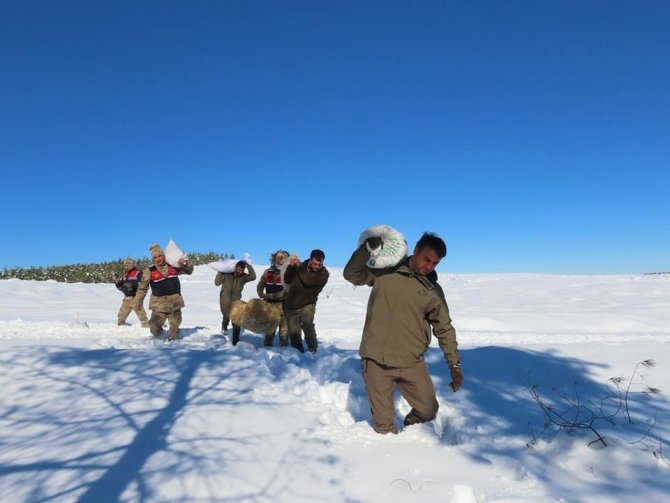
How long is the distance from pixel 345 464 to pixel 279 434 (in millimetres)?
764

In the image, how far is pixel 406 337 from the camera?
398 centimetres

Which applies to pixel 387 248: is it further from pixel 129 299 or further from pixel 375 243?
pixel 129 299

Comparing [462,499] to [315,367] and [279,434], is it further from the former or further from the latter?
[315,367]

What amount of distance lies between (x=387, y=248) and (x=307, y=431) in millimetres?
1760

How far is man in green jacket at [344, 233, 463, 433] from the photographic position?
3969mm

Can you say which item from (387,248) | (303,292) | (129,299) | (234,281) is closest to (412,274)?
(387,248)

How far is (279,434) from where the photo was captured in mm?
3836

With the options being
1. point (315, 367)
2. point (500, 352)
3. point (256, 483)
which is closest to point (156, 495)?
point (256, 483)

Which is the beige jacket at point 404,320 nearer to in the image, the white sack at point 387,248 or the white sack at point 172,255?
the white sack at point 387,248

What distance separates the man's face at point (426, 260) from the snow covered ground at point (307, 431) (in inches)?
55.3

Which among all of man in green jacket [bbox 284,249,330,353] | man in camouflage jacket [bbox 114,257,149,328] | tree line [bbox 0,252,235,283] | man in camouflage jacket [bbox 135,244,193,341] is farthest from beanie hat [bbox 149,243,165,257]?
tree line [bbox 0,252,235,283]

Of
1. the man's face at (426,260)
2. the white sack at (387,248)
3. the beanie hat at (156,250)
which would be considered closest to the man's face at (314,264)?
the white sack at (387,248)

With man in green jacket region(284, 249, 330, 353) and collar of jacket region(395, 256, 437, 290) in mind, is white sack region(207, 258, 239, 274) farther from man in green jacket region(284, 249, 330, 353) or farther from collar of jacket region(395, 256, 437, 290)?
collar of jacket region(395, 256, 437, 290)

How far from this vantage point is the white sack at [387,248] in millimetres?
4176
